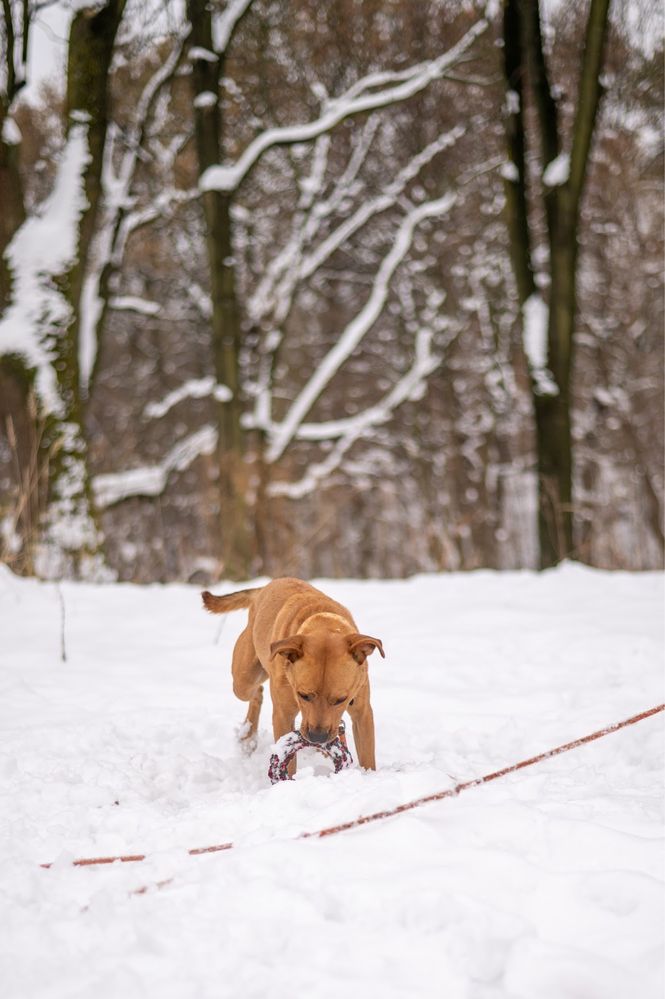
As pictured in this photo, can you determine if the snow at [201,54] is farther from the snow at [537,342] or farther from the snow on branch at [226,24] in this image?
the snow at [537,342]

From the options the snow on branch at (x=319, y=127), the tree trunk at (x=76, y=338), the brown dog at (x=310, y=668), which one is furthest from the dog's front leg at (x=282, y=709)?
the snow on branch at (x=319, y=127)

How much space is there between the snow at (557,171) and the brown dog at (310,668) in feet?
21.6

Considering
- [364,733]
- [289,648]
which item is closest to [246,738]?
[364,733]

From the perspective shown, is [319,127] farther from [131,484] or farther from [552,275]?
[131,484]

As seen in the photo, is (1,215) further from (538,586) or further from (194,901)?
(194,901)

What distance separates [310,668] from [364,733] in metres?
0.43

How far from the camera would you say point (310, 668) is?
3260 mm

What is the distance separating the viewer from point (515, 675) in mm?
4906

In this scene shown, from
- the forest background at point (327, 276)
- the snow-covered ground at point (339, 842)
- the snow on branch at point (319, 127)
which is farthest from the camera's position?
the snow on branch at point (319, 127)

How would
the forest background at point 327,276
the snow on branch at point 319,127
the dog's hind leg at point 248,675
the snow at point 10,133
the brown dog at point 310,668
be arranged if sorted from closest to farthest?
the brown dog at point 310,668, the dog's hind leg at point 248,675, the snow at point 10,133, the forest background at point 327,276, the snow on branch at point 319,127

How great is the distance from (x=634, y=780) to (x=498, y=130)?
495 inches

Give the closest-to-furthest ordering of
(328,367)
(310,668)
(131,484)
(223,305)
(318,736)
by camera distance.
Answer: (318,736)
(310,668)
(223,305)
(131,484)
(328,367)

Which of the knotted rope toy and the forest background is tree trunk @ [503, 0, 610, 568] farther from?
the knotted rope toy

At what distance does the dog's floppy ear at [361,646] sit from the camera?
10.8 ft
